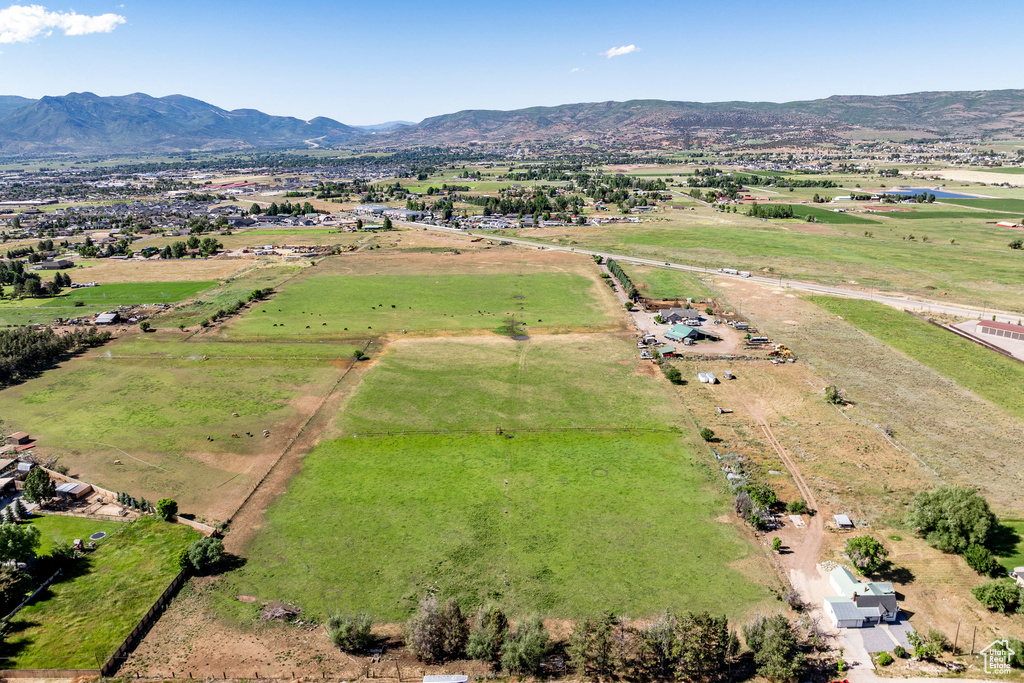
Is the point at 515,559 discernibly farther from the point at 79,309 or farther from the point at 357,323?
the point at 79,309

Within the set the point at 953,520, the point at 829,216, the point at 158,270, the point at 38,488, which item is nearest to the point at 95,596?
the point at 38,488

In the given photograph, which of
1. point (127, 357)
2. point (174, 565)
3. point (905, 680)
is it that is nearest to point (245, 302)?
point (127, 357)

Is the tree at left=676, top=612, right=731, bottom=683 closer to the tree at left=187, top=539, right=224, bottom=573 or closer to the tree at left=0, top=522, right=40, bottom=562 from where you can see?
the tree at left=187, top=539, right=224, bottom=573

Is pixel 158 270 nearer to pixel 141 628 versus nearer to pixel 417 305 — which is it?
pixel 417 305

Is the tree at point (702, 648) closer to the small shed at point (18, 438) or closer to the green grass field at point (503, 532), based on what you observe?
the green grass field at point (503, 532)

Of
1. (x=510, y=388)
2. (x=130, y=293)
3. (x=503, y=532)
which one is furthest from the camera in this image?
(x=130, y=293)
